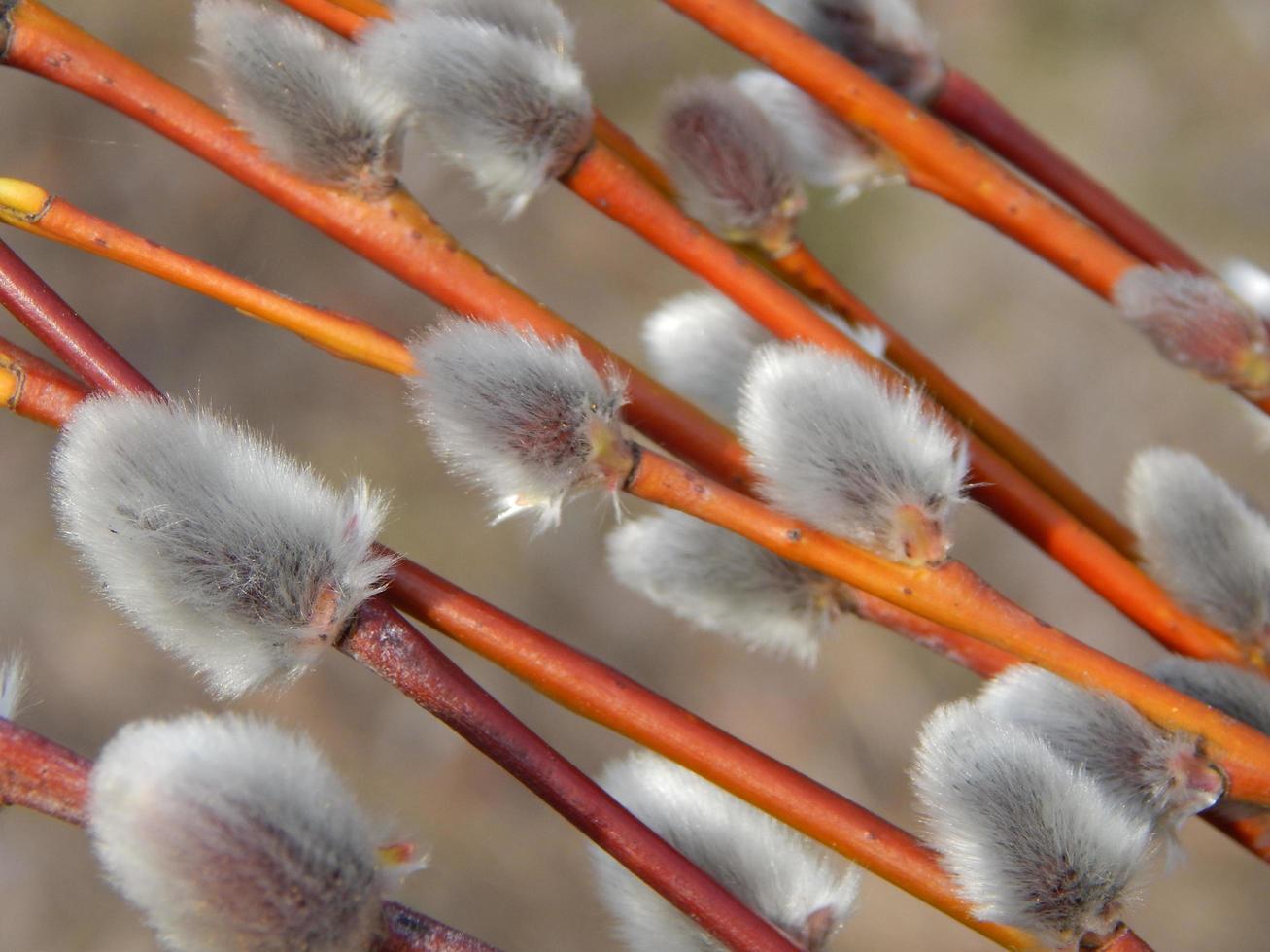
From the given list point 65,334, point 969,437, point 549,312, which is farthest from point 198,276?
point 969,437

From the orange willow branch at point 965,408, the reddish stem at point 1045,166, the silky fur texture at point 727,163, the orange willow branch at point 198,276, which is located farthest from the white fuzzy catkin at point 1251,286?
the orange willow branch at point 198,276

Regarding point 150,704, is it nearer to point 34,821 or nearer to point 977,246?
point 34,821

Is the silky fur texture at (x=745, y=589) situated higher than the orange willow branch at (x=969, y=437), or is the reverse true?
the orange willow branch at (x=969, y=437)

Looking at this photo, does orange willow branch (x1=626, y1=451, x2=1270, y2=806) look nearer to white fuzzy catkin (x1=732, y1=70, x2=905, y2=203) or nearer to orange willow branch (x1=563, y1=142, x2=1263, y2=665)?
orange willow branch (x1=563, y1=142, x2=1263, y2=665)

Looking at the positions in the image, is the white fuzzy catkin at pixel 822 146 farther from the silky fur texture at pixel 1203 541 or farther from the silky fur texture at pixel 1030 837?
the silky fur texture at pixel 1030 837

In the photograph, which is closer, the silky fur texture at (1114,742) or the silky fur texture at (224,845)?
the silky fur texture at (224,845)

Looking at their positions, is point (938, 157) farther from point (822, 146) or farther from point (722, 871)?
point (722, 871)
